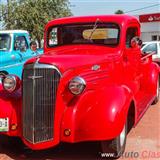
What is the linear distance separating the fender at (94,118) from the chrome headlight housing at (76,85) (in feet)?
0.56

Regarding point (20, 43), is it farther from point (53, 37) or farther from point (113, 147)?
point (113, 147)

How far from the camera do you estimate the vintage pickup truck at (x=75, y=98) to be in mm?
5320

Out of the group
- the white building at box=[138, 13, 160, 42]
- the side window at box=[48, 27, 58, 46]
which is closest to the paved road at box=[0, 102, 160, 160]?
the side window at box=[48, 27, 58, 46]

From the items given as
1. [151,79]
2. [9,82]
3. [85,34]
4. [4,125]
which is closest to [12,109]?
[4,125]

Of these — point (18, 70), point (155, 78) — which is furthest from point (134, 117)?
point (18, 70)

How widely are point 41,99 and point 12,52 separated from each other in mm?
5962

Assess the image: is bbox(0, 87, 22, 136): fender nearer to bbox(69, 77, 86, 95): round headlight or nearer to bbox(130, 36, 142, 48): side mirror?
bbox(69, 77, 86, 95): round headlight

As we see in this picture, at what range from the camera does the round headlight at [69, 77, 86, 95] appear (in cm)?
531

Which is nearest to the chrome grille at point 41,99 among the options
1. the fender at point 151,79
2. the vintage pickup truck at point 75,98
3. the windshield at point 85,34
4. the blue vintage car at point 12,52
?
the vintage pickup truck at point 75,98

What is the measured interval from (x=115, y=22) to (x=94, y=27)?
1.25ft

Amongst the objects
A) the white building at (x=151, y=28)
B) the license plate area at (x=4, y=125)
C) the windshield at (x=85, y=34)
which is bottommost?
the white building at (x=151, y=28)

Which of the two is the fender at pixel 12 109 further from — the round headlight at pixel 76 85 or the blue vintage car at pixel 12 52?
the blue vintage car at pixel 12 52

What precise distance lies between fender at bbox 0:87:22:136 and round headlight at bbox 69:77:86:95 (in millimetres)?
932

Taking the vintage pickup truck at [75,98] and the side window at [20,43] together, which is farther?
the side window at [20,43]
